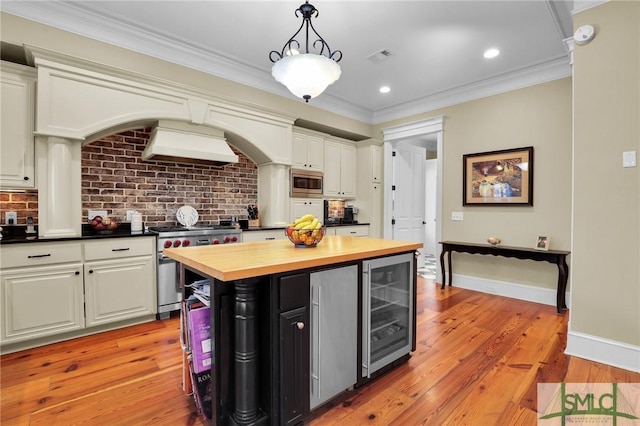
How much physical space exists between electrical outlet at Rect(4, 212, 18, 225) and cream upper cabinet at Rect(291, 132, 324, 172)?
3.00 meters

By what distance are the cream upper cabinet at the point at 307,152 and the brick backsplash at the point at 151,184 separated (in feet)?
2.47

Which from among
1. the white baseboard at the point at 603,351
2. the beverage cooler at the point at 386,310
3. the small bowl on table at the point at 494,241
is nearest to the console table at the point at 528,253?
the small bowl on table at the point at 494,241

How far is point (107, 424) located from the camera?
162 cm

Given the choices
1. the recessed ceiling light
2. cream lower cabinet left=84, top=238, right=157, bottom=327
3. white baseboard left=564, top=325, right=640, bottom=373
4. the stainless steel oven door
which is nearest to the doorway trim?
the recessed ceiling light

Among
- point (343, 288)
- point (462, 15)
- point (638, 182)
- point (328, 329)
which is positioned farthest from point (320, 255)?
point (462, 15)

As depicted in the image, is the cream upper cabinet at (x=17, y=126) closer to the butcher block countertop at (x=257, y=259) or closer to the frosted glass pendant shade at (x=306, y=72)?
the butcher block countertop at (x=257, y=259)

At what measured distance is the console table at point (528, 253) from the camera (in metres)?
3.42

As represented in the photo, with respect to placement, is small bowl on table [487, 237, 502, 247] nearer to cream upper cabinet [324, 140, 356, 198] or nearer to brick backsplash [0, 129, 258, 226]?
cream upper cabinet [324, 140, 356, 198]

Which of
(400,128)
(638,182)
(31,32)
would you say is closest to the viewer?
(638,182)

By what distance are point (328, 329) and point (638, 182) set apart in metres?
2.46

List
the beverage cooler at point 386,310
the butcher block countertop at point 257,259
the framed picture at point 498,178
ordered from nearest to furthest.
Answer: the butcher block countertop at point 257,259, the beverage cooler at point 386,310, the framed picture at point 498,178

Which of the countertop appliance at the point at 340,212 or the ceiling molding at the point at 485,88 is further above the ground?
the ceiling molding at the point at 485,88

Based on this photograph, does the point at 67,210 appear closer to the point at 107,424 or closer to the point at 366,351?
the point at 107,424

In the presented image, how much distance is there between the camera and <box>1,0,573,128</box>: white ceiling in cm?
267
